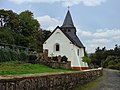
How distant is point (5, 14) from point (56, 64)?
33795 millimetres

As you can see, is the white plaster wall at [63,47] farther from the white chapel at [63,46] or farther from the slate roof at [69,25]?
the slate roof at [69,25]

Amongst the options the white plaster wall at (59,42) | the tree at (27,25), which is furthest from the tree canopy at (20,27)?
the white plaster wall at (59,42)

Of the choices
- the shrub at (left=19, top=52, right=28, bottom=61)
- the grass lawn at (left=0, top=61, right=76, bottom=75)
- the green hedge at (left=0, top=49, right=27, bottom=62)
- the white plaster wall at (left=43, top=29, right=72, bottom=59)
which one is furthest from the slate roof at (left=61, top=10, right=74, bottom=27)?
the grass lawn at (left=0, top=61, right=76, bottom=75)

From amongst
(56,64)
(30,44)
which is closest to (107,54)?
(30,44)

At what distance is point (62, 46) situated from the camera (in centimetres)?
5147

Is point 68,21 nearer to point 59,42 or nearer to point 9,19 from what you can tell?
point 59,42

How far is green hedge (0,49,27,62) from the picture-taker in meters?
25.2

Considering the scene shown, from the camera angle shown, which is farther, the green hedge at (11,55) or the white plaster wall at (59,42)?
the white plaster wall at (59,42)

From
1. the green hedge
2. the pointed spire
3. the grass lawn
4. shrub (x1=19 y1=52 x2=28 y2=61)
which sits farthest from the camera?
the pointed spire

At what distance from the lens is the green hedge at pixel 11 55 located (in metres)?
25.2

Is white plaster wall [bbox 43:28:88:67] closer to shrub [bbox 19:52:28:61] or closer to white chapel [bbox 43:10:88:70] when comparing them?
white chapel [bbox 43:10:88:70]

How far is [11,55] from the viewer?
2722 centimetres

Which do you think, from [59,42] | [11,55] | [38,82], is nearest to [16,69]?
[38,82]

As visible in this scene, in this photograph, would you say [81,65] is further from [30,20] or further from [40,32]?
[40,32]
